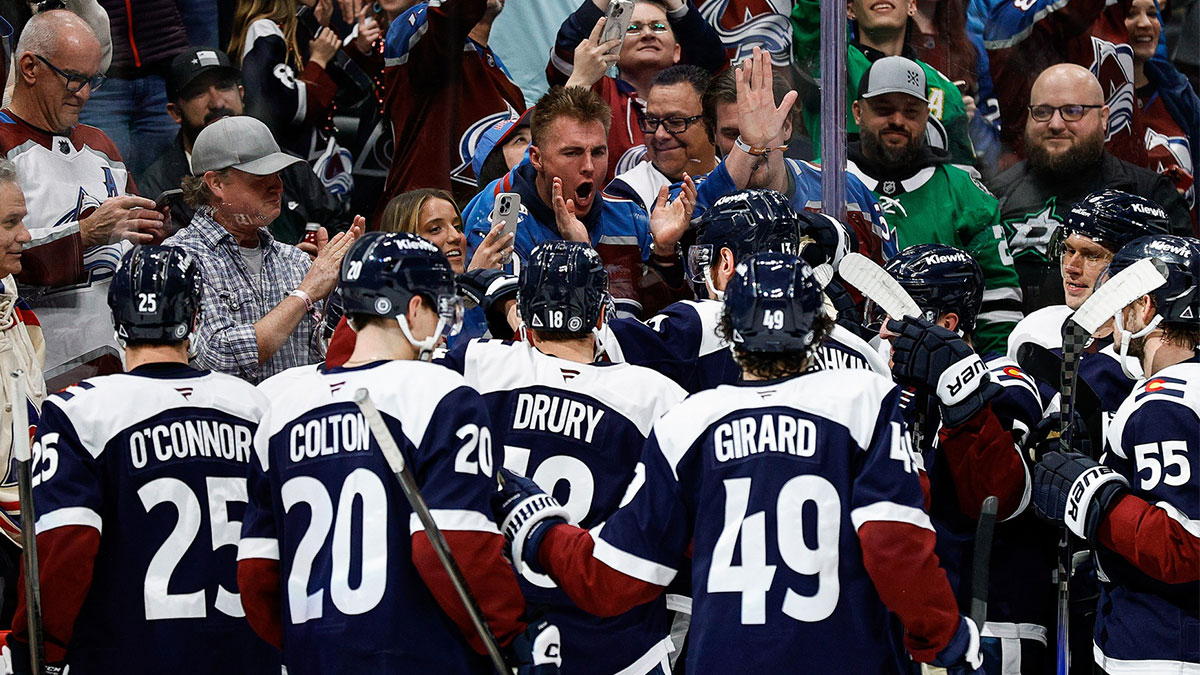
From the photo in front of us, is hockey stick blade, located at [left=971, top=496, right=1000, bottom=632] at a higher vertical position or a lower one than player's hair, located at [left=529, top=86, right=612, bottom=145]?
lower

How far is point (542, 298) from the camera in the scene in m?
3.72

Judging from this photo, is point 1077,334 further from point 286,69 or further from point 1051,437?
point 286,69

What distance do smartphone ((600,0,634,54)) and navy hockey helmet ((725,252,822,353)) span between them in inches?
124

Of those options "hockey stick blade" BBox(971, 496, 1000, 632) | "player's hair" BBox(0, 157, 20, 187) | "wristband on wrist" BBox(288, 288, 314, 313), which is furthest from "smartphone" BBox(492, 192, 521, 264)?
"hockey stick blade" BBox(971, 496, 1000, 632)

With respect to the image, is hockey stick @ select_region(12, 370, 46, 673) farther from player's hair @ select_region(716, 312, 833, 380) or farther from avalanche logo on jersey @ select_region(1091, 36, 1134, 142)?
avalanche logo on jersey @ select_region(1091, 36, 1134, 142)

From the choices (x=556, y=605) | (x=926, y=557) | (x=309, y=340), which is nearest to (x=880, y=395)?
(x=926, y=557)

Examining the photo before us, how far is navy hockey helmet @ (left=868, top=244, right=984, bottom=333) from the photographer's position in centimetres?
450

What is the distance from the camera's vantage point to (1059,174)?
6.30 metres

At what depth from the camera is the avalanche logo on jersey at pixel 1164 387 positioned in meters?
3.46

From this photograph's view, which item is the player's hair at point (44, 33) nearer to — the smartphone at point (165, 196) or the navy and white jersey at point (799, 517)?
the smartphone at point (165, 196)

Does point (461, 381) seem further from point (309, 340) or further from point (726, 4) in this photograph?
point (726, 4)

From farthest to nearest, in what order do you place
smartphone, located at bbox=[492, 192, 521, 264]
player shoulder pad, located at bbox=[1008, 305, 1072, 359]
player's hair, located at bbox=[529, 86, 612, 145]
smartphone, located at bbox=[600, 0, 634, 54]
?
smartphone, located at bbox=[600, 0, 634, 54]
player's hair, located at bbox=[529, 86, 612, 145]
player shoulder pad, located at bbox=[1008, 305, 1072, 359]
smartphone, located at bbox=[492, 192, 521, 264]

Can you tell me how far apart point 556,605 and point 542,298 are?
851 millimetres

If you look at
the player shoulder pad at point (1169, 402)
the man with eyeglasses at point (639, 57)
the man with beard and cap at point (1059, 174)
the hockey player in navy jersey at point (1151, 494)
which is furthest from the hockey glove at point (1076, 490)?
the man with eyeglasses at point (639, 57)
